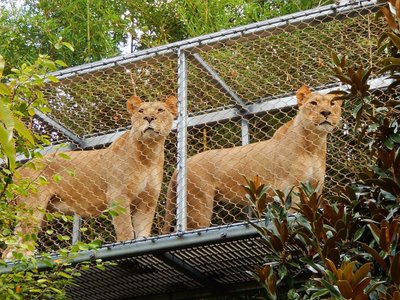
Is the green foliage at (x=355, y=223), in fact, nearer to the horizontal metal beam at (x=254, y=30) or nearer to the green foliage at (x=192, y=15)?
the horizontal metal beam at (x=254, y=30)

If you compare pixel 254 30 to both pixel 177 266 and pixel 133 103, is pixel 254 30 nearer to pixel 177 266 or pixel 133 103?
pixel 133 103

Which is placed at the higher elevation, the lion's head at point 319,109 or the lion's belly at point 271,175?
the lion's head at point 319,109

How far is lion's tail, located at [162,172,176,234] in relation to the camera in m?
6.92

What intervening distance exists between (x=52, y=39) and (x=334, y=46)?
11.6 feet

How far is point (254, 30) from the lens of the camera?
19.0 feet

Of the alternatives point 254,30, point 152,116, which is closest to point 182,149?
point 254,30

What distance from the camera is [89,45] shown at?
30.5 feet

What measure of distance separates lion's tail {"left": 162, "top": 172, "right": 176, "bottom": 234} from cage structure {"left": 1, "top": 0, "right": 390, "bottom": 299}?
0.03 metres

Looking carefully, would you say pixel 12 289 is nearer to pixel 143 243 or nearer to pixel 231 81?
pixel 143 243

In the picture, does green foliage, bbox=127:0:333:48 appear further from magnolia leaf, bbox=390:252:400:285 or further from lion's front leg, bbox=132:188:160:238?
magnolia leaf, bbox=390:252:400:285

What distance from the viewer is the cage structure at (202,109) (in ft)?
18.7

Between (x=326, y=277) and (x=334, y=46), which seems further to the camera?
(x=334, y=46)

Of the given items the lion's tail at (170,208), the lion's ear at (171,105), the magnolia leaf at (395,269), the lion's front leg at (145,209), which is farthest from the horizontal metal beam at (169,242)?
the magnolia leaf at (395,269)

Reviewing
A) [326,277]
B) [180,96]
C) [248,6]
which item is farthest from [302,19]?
[248,6]
